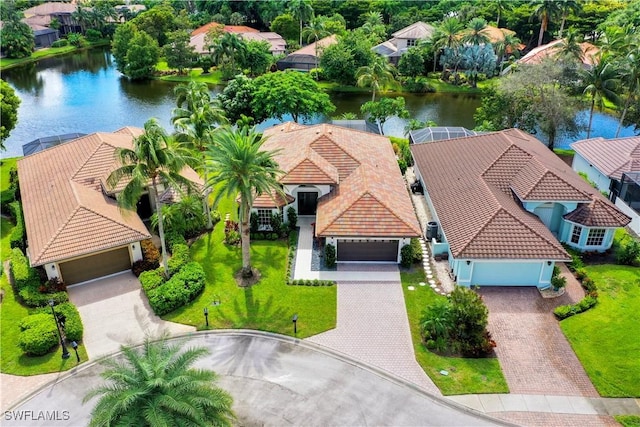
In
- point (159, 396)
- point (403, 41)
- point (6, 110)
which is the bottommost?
point (159, 396)

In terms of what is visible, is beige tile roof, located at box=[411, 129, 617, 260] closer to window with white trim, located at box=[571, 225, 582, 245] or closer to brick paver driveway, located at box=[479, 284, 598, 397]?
window with white trim, located at box=[571, 225, 582, 245]

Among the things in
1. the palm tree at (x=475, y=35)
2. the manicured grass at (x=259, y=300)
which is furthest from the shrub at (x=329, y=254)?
the palm tree at (x=475, y=35)

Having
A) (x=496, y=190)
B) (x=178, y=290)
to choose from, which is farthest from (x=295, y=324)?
(x=496, y=190)

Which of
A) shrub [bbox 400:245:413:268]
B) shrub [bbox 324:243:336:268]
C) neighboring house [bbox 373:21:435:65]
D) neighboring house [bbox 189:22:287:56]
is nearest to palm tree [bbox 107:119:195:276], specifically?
shrub [bbox 324:243:336:268]

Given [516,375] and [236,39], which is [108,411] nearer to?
[516,375]

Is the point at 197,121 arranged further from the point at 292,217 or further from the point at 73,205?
the point at 292,217

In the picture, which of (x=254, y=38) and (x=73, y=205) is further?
(x=254, y=38)
